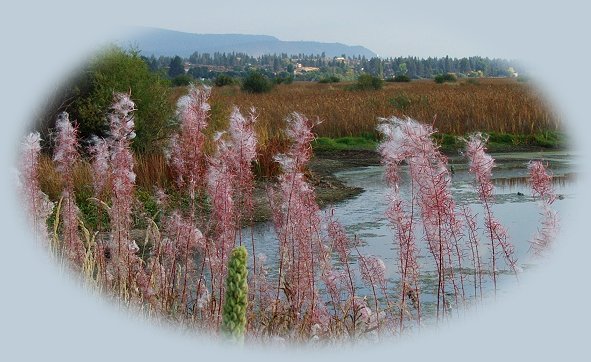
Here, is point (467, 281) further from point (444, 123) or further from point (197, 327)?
point (444, 123)

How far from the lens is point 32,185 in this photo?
535 centimetres

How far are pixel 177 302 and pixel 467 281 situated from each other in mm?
3071

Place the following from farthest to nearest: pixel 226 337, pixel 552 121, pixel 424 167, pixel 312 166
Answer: pixel 552 121, pixel 312 166, pixel 424 167, pixel 226 337

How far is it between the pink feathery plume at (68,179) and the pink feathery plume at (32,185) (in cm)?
15

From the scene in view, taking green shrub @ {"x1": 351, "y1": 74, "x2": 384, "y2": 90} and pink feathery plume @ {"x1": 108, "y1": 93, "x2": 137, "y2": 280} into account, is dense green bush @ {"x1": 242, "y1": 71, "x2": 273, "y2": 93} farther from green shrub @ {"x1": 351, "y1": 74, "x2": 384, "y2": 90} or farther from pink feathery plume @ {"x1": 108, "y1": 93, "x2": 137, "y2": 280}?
pink feathery plume @ {"x1": 108, "y1": 93, "x2": 137, "y2": 280}

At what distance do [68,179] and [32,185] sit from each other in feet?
0.75

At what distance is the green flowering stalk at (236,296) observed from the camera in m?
2.78

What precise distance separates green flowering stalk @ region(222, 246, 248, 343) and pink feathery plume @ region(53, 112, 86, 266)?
2751 mm

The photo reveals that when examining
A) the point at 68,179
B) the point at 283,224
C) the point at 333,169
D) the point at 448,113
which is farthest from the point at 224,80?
the point at 283,224

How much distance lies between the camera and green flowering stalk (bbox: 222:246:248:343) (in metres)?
2.78

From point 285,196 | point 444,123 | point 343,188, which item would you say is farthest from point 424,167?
point 444,123

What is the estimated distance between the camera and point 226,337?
2902 millimetres

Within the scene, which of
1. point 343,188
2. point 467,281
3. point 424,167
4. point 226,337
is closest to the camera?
point 226,337

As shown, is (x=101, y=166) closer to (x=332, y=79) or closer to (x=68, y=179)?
(x=68, y=179)
